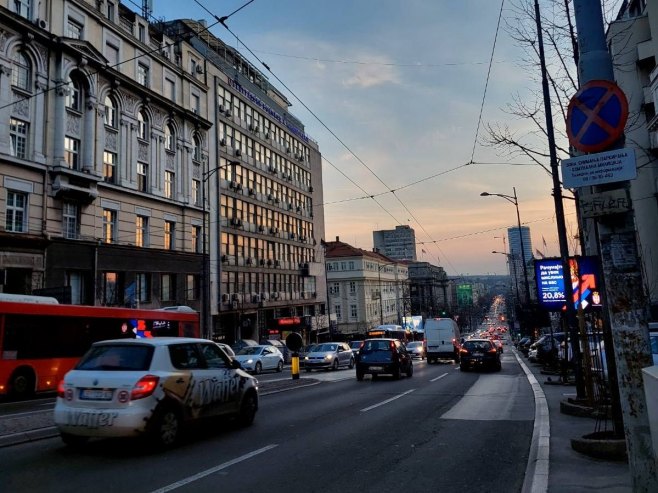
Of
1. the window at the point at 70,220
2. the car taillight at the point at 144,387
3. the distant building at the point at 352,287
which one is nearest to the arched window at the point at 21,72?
the window at the point at 70,220

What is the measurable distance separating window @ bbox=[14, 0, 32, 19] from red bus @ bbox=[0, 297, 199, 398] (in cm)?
1757

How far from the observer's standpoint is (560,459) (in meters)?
6.82

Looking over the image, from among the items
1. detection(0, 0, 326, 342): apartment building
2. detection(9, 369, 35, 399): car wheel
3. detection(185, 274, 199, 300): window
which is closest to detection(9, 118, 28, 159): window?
detection(0, 0, 326, 342): apartment building

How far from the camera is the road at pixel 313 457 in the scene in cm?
602

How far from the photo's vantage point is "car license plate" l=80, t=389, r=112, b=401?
7296 mm

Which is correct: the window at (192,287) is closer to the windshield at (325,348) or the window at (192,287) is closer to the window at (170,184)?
the window at (170,184)

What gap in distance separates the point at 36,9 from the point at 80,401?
89.9ft

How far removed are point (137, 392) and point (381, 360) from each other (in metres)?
14.5

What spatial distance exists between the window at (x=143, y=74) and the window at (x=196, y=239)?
10959mm

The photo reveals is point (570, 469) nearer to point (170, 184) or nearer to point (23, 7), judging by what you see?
point (23, 7)

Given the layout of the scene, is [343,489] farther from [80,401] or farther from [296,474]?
[80,401]

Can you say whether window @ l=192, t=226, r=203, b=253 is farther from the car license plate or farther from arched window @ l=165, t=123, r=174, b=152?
the car license plate

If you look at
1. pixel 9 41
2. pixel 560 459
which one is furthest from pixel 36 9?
pixel 560 459

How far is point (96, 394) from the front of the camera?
7.36 meters
